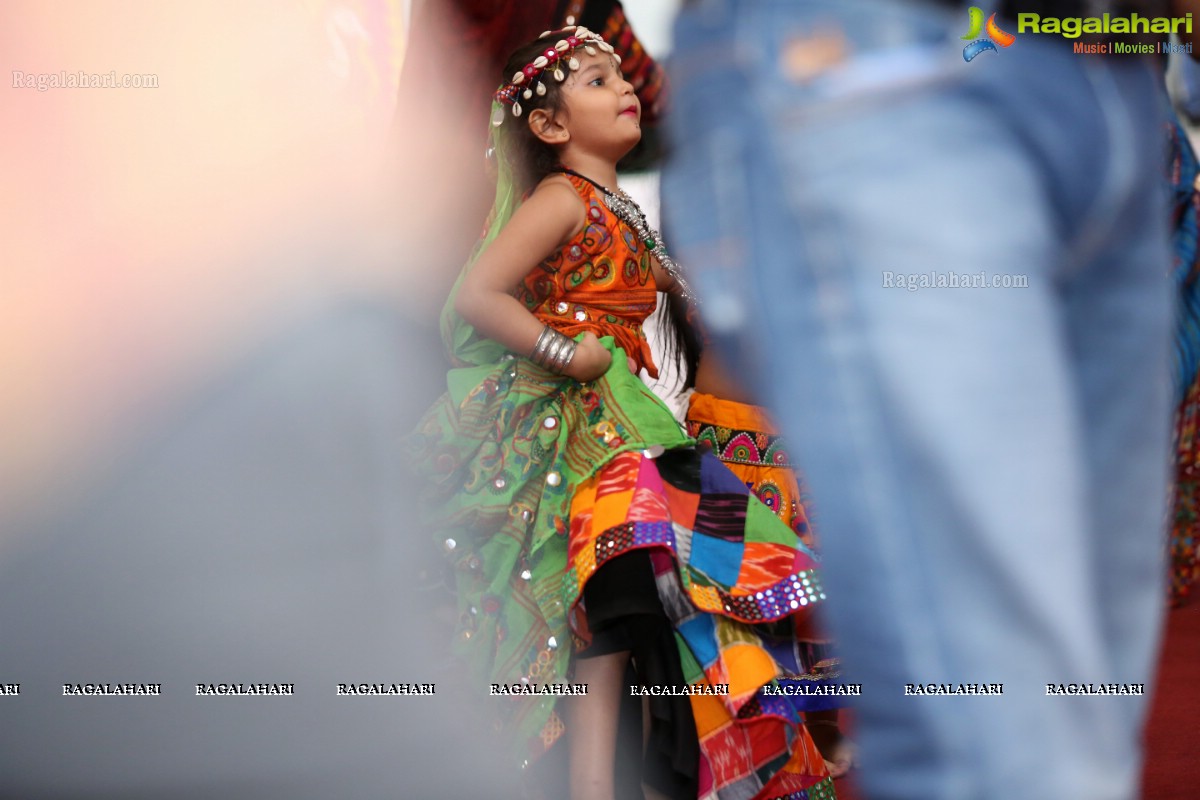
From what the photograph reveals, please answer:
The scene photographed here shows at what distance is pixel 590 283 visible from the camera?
1.69 m

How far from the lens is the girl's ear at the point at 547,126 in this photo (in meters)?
1.76

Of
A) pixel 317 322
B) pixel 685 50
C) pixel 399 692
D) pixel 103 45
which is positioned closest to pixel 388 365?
pixel 317 322

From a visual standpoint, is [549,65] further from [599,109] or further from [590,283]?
[590,283]

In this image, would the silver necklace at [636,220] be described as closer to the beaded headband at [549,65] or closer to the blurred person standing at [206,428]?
the beaded headband at [549,65]

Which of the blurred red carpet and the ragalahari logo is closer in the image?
the ragalahari logo

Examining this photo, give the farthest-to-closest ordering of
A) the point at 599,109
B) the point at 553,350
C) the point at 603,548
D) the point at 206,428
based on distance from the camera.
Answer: the point at 206,428 < the point at 599,109 < the point at 553,350 < the point at 603,548

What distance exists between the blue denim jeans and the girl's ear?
113cm

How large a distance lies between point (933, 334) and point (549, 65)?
128cm

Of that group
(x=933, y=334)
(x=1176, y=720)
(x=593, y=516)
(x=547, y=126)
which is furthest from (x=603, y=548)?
(x=1176, y=720)

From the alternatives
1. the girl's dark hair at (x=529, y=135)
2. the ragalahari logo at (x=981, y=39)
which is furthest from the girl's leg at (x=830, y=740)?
the ragalahari logo at (x=981, y=39)

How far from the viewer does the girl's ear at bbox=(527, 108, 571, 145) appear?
5.77ft

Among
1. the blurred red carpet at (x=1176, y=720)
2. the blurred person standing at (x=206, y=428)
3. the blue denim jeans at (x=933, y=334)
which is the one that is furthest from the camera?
the blurred person standing at (x=206, y=428)

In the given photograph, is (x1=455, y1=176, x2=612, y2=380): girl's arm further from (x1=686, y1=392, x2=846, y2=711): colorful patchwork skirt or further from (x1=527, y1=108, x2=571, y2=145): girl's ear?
(x1=686, y1=392, x2=846, y2=711): colorful patchwork skirt

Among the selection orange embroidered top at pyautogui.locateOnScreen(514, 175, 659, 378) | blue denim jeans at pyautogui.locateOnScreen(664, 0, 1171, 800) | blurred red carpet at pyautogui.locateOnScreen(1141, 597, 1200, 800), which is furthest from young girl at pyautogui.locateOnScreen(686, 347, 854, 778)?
blue denim jeans at pyautogui.locateOnScreen(664, 0, 1171, 800)
